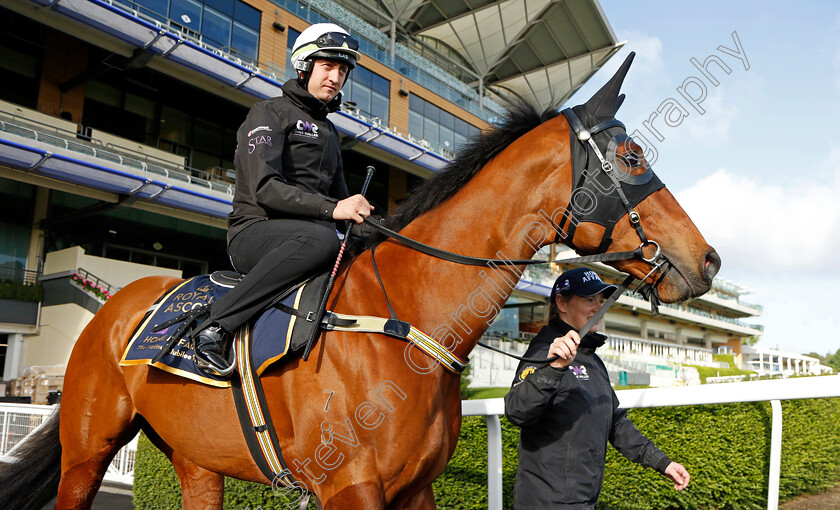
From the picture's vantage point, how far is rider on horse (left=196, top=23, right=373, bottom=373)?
7.22ft

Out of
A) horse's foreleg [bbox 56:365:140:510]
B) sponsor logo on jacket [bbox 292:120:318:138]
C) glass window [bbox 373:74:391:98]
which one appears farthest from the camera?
glass window [bbox 373:74:391:98]

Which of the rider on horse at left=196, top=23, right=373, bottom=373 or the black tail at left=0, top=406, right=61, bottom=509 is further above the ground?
the rider on horse at left=196, top=23, right=373, bottom=373

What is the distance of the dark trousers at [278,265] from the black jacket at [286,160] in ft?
0.27

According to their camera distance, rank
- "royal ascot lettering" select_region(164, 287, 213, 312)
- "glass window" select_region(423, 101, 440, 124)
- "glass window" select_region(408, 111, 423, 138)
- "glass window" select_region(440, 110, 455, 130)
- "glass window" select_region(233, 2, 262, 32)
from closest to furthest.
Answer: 1. "royal ascot lettering" select_region(164, 287, 213, 312)
2. "glass window" select_region(233, 2, 262, 32)
3. "glass window" select_region(408, 111, 423, 138)
4. "glass window" select_region(423, 101, 440, 124)
5. "glass window" select_region(440, 110, 455, 130)

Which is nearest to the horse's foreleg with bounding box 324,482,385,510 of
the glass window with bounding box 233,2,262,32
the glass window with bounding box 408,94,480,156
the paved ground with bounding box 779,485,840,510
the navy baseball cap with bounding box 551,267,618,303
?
the navy baseball cap with bounding box 551,267,618,303

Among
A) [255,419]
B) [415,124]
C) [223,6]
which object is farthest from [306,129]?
[415,124]

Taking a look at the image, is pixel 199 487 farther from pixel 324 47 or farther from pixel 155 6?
pixel 155 6

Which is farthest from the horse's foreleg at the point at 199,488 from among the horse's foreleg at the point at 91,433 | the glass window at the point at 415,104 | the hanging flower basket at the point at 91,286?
the glass window at the point at 415,104

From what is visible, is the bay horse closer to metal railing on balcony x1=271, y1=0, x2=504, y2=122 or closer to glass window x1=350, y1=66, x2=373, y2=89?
metal railing on balcony x1=271, y1=0, x2=504, y2=122

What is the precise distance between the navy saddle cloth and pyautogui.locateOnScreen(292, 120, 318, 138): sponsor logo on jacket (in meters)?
0.62

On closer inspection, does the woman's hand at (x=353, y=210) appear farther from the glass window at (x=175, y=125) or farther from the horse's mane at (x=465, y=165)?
the glass window at (x=175, y=125)

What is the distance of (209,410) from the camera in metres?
2.40

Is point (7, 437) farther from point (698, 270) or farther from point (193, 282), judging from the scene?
point (698, 270)

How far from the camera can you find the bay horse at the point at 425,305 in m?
1.97
